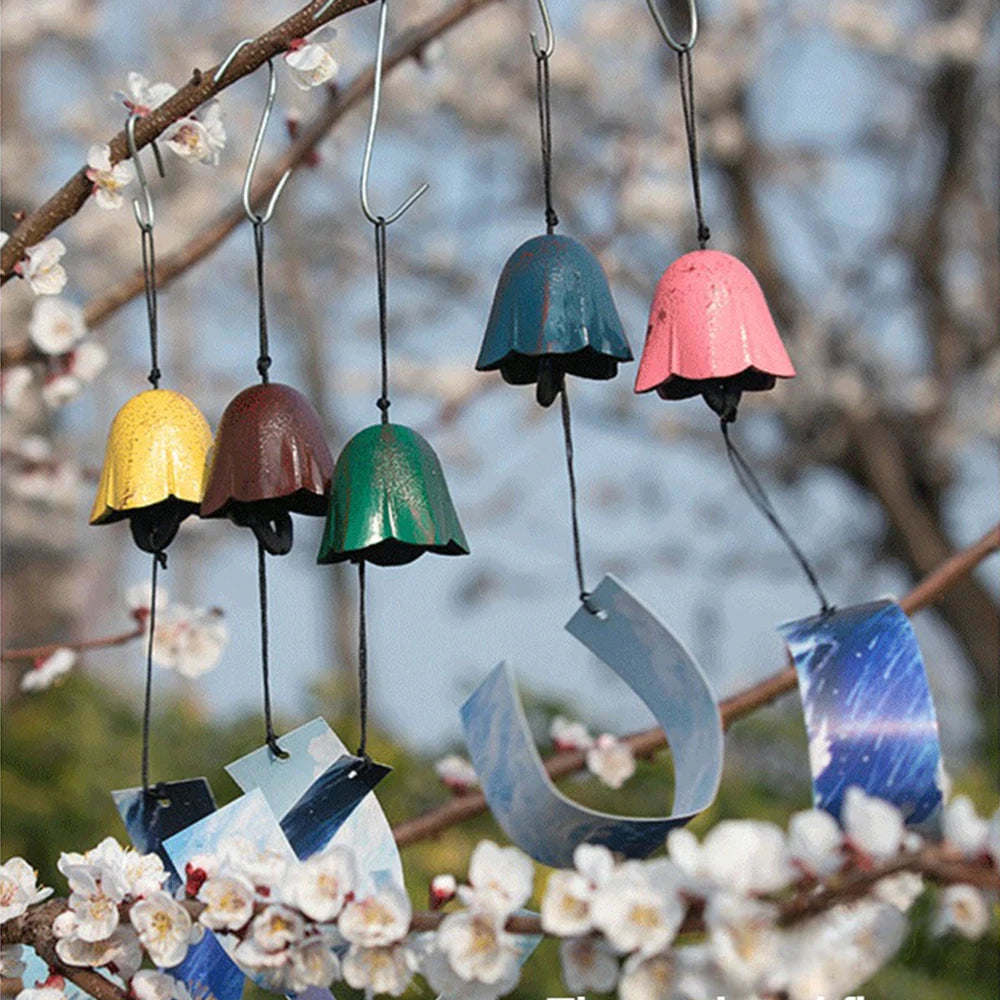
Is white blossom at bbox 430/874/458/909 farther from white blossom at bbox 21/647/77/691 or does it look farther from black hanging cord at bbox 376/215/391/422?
white blossom at bbox 21/647/77/691

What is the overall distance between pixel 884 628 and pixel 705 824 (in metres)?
1.72

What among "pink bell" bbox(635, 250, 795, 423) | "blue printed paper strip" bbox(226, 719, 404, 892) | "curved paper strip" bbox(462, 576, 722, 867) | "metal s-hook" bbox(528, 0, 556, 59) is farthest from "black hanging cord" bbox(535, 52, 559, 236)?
"blue printed paper strip" bbox(226, 719, 404, 892)

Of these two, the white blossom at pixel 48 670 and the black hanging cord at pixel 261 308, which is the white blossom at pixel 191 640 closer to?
the white blossom at pixel 48 670

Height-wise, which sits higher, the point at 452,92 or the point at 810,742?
the point at 452,92

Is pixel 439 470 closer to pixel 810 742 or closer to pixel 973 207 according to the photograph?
pixel 810 742

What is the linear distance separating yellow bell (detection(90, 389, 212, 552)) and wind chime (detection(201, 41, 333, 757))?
3 centimetres

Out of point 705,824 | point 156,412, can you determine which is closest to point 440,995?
point 156,412

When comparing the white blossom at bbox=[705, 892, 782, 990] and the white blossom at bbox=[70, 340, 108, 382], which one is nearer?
the white blossom at bbox=[705, 892, 782, 990]

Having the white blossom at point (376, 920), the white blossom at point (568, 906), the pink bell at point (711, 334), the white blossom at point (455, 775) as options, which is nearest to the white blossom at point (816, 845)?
the white blossom at point (568, 906)

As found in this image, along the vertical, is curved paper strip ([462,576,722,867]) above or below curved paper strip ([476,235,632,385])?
below

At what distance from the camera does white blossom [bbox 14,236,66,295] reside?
3.76 feet

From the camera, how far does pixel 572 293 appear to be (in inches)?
41.1

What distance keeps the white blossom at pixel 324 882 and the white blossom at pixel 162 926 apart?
119 millimetres

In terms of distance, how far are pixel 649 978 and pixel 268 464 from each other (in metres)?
0.49
